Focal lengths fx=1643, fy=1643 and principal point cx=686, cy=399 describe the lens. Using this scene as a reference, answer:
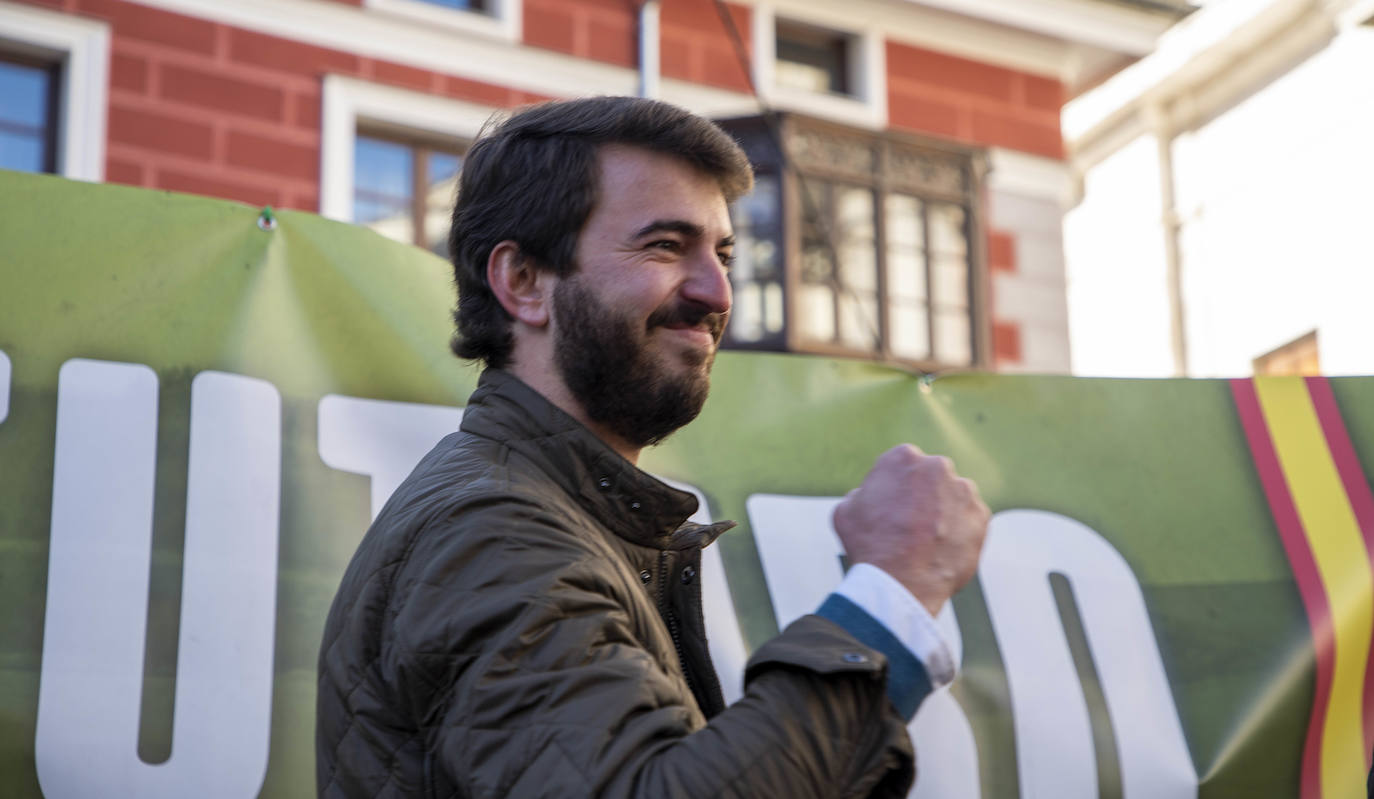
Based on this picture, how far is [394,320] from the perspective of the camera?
364 centimetres

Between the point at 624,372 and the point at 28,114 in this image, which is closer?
the point at 624,372

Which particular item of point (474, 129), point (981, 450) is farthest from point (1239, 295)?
point (981, 450)

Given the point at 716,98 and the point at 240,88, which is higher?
the point at 716,98

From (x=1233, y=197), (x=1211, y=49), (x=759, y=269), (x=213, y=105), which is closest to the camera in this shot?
(x=213, y=105)

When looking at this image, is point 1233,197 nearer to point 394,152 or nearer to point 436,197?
point 436,197

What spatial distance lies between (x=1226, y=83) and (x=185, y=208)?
1282 centimetres

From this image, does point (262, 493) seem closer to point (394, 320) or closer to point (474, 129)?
point (394, 320)

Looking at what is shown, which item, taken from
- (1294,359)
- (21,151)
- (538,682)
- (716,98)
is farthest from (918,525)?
(1294,359)

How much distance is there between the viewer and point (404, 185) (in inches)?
376

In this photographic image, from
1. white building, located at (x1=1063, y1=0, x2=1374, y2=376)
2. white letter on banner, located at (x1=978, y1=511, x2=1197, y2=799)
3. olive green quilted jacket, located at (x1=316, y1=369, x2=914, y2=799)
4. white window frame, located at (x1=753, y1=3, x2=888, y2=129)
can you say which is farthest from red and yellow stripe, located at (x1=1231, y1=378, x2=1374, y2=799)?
white building, located at (x1=1063, y1=0, x2=1374, y2=376)

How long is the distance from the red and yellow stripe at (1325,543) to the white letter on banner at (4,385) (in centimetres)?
283

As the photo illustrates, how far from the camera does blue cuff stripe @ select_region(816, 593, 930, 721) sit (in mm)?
1769

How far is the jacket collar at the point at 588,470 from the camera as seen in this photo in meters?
2.06

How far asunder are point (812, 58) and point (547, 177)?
30.5 feet
